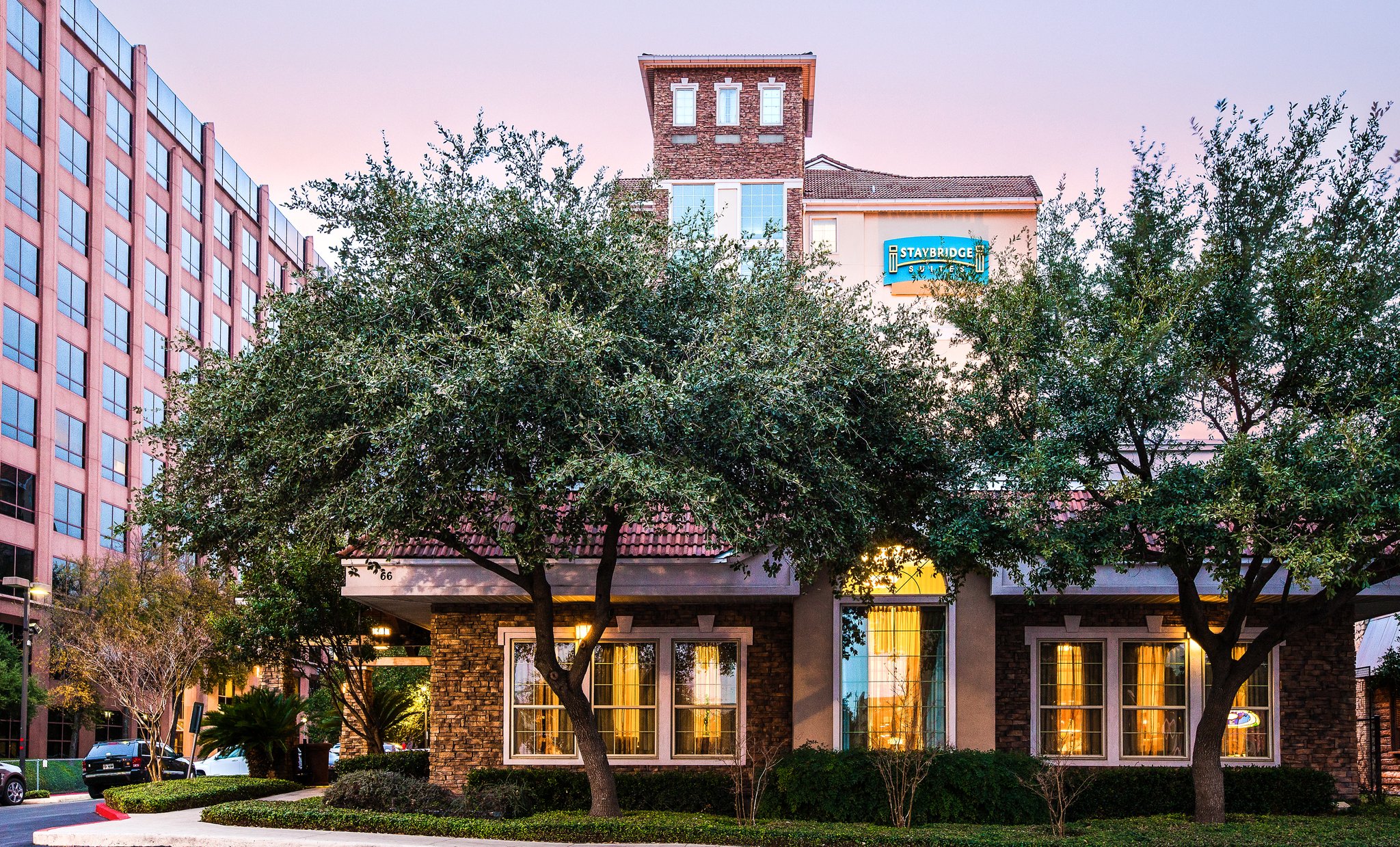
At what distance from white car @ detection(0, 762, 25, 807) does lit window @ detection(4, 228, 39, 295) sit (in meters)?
23.7

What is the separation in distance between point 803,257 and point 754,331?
3039mm

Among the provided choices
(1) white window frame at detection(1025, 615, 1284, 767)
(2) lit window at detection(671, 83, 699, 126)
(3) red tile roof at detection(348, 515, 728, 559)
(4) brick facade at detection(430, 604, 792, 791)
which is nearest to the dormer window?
(2) lit window at detection(671, 83, 699, 126)

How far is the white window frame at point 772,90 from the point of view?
115ft

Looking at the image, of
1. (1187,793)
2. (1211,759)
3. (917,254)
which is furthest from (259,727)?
(917,254)

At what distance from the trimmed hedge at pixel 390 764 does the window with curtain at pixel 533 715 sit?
18.2 feet

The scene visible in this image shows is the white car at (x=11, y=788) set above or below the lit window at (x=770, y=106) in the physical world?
below

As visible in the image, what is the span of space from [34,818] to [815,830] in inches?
700

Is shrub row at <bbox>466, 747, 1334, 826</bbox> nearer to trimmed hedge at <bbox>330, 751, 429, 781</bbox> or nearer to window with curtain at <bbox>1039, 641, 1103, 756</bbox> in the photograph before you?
window with curtain at <bbox>1039, 641, 1103, 756</bbox>

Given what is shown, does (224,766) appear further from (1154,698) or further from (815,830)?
(1154,698)

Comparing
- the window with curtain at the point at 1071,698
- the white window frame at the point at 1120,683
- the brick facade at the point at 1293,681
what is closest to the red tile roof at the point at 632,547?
the brick facade at the point at 1293,681

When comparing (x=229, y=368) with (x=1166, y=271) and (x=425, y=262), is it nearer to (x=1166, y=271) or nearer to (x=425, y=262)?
(x=425, y=262)

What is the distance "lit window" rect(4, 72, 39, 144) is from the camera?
4850 centimetres

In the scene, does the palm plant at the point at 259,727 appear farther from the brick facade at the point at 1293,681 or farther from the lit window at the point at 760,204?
the lit window at the point at 760,204

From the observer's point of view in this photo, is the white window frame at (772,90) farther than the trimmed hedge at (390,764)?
Yes
